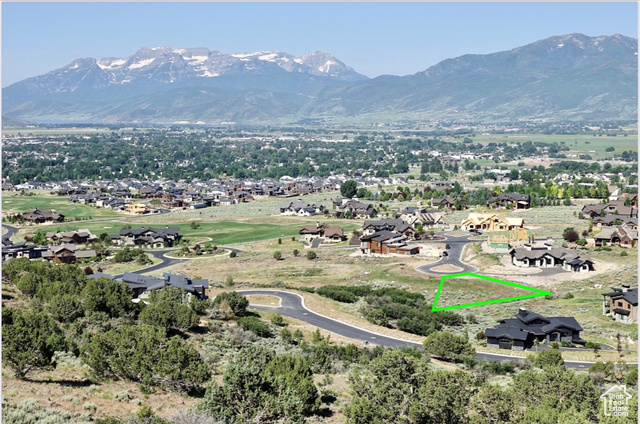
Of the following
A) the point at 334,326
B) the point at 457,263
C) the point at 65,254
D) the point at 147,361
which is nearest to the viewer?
the point at 147,361

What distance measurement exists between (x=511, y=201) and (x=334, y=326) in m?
66.5

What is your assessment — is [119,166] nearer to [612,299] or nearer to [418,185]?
[418,185]

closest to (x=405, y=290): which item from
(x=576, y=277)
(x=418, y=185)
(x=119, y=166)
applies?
(x=576, y=277)

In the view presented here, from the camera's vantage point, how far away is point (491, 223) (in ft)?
273

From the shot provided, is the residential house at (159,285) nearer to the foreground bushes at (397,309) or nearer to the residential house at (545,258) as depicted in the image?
the foreground bushes at (397,309)

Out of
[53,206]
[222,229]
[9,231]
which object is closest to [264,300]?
[222,229]

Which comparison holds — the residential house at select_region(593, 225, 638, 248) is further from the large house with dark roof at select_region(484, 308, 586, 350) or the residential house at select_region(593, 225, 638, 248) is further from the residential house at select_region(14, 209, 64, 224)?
the residential house at select_region(14, 209, 64, 224)

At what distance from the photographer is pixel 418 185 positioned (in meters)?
142

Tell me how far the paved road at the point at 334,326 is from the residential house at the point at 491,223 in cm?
3726

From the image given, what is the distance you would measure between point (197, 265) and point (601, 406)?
49.3m

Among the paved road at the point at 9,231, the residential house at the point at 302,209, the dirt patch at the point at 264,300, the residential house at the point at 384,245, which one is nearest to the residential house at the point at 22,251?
the paved road at the point at 9,231

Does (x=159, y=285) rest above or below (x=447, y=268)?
above

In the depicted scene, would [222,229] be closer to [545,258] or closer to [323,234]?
[323,234]

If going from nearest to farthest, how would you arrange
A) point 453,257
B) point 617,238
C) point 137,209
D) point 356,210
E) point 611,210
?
1. point 453,257
2. point 617,238
3. point 611,210
4. point 356,210
5. point 137,209
